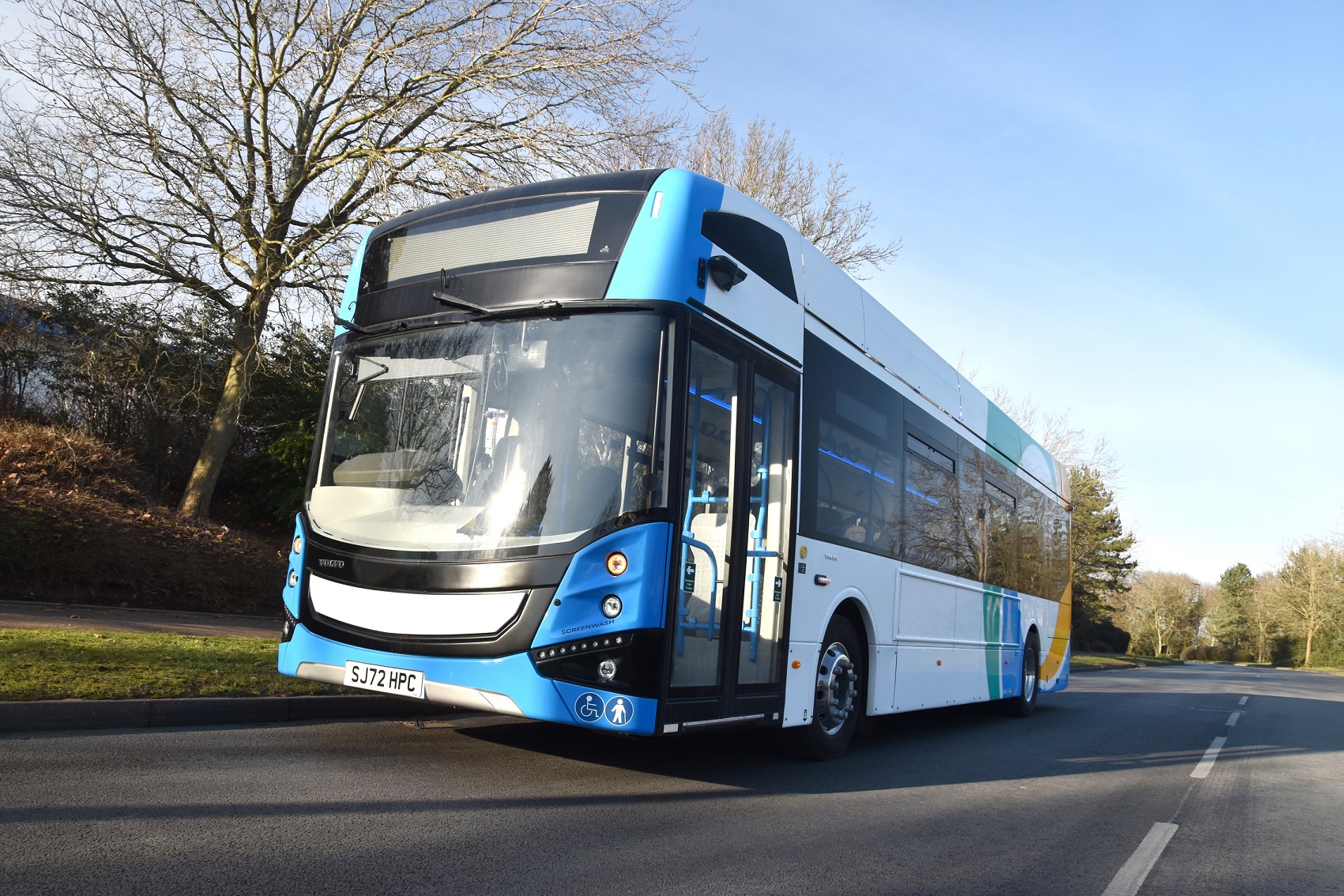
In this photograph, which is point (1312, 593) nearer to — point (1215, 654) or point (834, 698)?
point (1215, 654)

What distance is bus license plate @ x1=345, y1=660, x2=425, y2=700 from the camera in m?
5.64

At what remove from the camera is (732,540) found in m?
6.20

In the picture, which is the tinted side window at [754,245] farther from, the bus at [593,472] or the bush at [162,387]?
the bush at [162,387]

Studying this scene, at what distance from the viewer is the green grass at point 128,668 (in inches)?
262

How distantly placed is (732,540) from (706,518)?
0.33 metres

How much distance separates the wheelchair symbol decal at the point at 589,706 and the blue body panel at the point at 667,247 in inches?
88.8

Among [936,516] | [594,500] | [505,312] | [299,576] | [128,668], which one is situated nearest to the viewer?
[594,500]

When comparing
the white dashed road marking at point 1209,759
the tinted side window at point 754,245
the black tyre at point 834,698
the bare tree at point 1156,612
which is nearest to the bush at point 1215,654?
the bare tree at point 1156,612

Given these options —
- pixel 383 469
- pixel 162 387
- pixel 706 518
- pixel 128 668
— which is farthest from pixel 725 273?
pixel 162 387

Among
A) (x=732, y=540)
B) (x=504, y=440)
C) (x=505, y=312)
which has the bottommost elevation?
(x=732, y=540)

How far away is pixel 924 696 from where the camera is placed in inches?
370

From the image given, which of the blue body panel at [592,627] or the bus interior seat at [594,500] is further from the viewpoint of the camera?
the bus interior seat at [594,500]

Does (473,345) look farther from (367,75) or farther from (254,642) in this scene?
(367,75)

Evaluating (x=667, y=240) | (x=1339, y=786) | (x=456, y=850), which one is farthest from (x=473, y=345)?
(x=1339, y=786)
